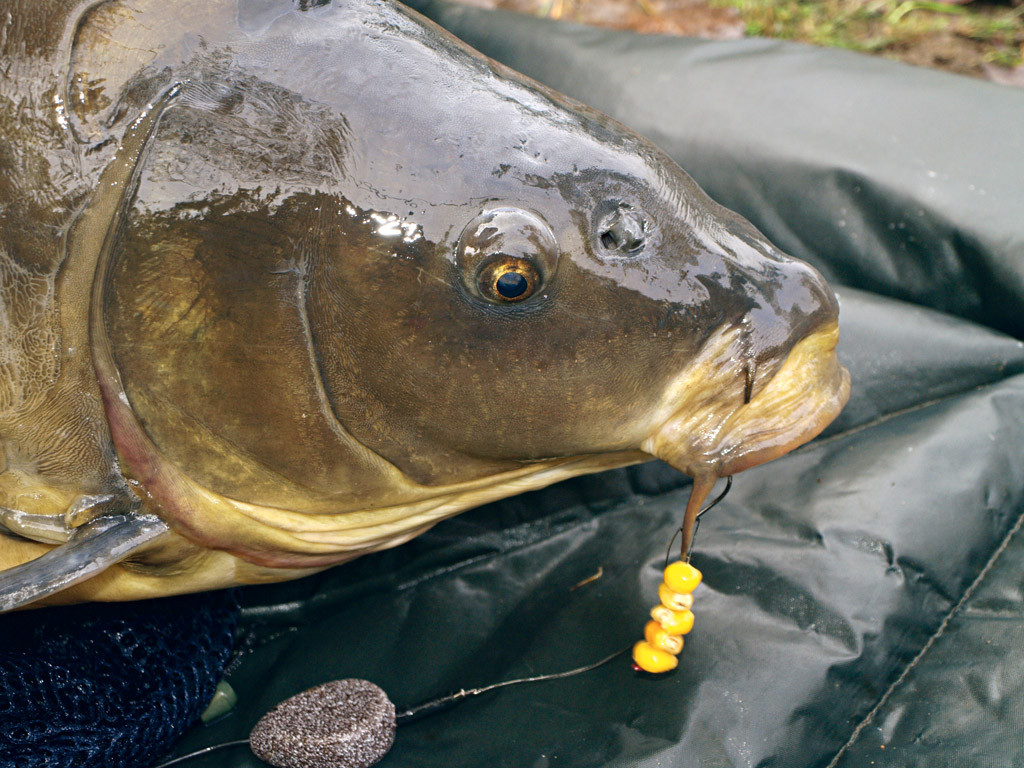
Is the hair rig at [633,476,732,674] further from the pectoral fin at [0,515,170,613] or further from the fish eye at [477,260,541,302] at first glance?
the pectoral fin at [0,515,170,613]

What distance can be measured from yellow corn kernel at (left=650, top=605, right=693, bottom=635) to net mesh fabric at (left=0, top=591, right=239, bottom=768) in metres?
0.89

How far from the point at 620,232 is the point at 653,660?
0.77 metres

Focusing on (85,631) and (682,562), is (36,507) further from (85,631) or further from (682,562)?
(682,562)

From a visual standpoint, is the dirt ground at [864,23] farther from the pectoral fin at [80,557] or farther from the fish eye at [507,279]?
the pectoral fin at [80,557]

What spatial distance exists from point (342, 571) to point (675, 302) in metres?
1.08

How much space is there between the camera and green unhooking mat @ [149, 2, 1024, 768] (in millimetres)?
1637

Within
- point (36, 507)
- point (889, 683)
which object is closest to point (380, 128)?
point (36, 507)

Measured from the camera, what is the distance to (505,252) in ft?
4.31

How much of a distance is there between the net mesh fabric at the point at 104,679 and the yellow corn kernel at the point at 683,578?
92 centimetres

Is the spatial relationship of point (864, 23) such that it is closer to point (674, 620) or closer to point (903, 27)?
point (903, 27)

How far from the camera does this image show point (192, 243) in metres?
1.36

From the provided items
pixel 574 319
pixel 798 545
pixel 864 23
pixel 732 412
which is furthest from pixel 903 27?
pixel 574 319

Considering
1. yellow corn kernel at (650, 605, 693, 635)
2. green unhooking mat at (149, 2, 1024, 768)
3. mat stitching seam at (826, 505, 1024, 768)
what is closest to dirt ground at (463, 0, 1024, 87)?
green unhooking mat at (149, 2, 1024, 768)

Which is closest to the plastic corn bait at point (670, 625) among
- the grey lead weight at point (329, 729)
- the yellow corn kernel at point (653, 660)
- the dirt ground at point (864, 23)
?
the yellow corn kernel at point (653, 660)
